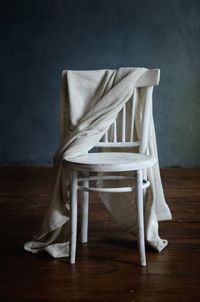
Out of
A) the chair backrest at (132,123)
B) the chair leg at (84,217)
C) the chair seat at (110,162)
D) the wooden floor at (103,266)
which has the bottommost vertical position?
the wooden floor at (103,266)

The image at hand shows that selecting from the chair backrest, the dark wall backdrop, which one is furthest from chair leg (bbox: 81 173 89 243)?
the dark wall backdrop

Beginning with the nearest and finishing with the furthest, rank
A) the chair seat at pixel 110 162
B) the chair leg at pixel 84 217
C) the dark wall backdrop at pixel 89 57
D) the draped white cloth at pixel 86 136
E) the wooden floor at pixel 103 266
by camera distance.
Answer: the wooden floor at pixel 103 266
the chair seat at pixel 110 162
the draped white cloth at pixel 86 136
the chair leg at pixel 84 217
the dark wall backdrop at pixel 89 57

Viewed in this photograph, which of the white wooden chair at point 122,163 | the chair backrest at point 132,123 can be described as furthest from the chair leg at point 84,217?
the chair backrest at point 132,123

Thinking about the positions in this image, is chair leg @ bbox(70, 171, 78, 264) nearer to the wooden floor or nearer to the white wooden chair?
the white wooden chair

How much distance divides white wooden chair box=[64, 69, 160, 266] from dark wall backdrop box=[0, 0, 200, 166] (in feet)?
6.84

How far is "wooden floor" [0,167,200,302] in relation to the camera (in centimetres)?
148

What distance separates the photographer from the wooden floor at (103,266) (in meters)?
1.48

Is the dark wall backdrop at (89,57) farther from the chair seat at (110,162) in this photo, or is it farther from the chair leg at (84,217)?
the chair seat at (110,162)

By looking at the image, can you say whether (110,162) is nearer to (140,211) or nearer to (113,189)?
(113,189)

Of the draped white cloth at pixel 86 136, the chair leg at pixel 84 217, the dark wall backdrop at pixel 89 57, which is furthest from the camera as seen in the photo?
the dark wall backdrop at pixel 89 57

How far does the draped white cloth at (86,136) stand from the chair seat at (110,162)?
7cm

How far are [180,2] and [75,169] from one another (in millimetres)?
2688

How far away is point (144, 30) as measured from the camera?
154 inches

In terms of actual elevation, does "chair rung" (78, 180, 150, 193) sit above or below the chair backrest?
below
